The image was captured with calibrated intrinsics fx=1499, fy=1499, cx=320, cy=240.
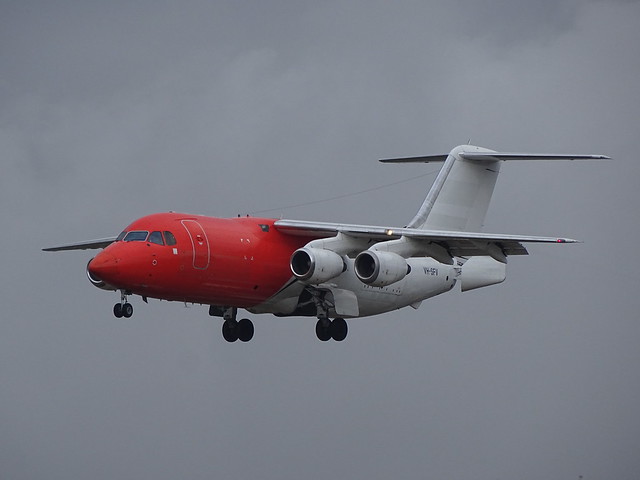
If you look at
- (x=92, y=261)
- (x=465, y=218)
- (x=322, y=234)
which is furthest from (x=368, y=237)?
(x=92, y=261)

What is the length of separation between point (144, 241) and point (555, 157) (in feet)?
23.5

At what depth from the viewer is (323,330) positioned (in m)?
27.0

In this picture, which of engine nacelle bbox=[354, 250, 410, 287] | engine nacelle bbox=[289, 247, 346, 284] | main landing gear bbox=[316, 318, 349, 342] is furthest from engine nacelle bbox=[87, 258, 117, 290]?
engine nacelle bbox=[354, 250, 410, 287]

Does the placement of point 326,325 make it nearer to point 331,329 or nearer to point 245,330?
point 331,329

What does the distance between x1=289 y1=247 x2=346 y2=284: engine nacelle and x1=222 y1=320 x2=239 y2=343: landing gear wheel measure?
8.70ft

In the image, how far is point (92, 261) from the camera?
23.9m

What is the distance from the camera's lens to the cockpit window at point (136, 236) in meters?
24.3

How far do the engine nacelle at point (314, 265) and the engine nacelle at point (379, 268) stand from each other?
1.38 ft

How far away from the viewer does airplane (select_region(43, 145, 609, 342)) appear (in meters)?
24.4

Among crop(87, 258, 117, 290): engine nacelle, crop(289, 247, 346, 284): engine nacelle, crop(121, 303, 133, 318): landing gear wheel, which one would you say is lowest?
crop(121, 303, 133, 318): landing gear wheel

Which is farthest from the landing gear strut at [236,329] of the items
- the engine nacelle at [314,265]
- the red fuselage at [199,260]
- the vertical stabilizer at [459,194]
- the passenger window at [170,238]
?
the vertical stabilizer at [459,194]

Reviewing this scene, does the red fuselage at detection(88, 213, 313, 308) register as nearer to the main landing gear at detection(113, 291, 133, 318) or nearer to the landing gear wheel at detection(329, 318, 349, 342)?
the main landing gear at detection(113, 291, 133, 318)

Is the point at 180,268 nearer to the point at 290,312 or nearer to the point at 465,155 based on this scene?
the point at 290,312

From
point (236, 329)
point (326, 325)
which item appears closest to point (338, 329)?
point (326, 325)
